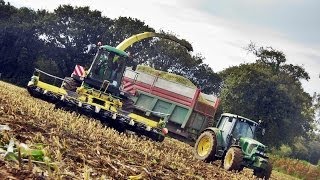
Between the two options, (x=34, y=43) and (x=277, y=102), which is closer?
(x=277, y=102)

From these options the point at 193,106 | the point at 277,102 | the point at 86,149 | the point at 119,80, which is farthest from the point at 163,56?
the point at 86,149

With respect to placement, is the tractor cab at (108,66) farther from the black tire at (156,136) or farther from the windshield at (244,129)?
the windshield at (244,129)

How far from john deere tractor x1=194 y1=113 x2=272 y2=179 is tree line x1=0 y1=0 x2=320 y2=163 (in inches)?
825

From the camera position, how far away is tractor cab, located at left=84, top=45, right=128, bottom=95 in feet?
50.2

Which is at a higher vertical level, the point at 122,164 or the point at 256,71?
the point at 256,71

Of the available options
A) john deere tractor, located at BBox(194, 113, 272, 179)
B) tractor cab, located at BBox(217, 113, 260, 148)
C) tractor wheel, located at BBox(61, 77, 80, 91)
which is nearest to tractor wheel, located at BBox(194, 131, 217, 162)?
john deere tractor, located at BBox(194, 113, 272, 179)

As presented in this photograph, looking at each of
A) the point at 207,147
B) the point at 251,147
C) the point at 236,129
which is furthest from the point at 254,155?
the point at 207,147

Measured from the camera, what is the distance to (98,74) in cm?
1536

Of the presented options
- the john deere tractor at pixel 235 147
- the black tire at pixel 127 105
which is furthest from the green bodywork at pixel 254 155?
the black tire at pixel 127 105

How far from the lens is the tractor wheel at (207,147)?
14227 mm

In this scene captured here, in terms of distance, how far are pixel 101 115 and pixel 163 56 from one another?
37.9 meters

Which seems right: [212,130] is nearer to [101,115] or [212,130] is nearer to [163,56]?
[101,115]

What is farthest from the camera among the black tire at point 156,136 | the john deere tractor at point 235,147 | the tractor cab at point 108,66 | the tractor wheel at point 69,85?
the tractor cab at point 108,66

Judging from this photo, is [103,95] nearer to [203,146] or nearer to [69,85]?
[69,85]
